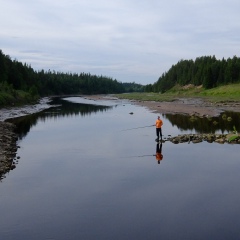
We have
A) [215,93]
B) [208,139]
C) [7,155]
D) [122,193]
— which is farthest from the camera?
[215,93]

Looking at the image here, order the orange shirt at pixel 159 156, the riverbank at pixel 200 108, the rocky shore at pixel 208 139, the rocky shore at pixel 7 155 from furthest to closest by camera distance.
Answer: the riverbank at pixel 200 108 < the rocky shore at pixel 208 139 < the orange shirt at pixel 159 156 < the rocky shore at pixel 7 155

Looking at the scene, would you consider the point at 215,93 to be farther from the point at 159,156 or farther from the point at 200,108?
the point at 159,156

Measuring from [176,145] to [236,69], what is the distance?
387 feet

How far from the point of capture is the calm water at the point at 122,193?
49.9 ft

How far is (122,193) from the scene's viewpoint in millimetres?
19906

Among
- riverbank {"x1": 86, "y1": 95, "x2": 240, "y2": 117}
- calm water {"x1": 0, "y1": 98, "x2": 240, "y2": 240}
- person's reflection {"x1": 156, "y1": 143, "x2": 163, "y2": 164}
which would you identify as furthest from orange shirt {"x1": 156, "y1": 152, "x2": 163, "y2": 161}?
riverbank {"x1": 86, "y1": 95, "x2": 240, "y2": 117}

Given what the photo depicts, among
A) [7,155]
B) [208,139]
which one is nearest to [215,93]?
[208,139]

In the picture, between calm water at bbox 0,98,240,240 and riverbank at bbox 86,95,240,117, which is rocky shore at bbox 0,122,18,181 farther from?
riverbank at bbox 86,95,240,117

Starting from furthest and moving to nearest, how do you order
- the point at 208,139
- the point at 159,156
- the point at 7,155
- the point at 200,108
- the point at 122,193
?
the point at 200,108 < the point at 208,139 < the point at 159,156 < the point at 7,155 < the point at 122,193

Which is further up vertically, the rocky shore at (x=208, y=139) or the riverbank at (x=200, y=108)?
the riverbank at (x=200, y=108)

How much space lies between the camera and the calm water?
15.2 metres

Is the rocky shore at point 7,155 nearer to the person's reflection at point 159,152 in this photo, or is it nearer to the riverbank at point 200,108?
the person's reflection at point 159,152

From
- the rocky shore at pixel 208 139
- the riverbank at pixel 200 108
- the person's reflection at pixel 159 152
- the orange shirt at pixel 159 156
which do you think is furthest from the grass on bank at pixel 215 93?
the orange shirt at pixel 159 156

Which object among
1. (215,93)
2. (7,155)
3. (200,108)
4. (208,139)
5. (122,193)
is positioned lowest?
(122,193)
